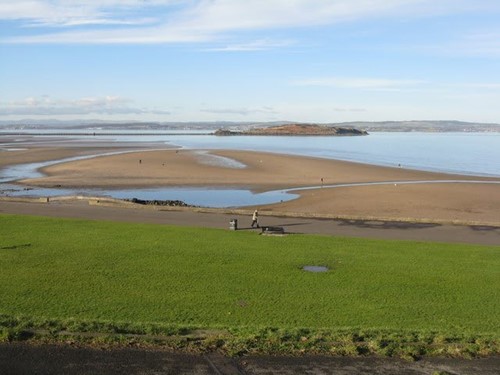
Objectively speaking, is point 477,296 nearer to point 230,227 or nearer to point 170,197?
point 230,227

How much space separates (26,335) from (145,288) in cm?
425

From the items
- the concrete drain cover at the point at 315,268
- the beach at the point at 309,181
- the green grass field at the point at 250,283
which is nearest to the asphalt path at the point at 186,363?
the green grass field at the point at 250,283

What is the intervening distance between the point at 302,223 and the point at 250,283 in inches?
483

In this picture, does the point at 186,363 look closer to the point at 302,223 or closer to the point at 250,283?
the point at 250,283

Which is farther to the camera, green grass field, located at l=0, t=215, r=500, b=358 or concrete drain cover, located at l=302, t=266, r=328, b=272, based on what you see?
concrete drain cover, located at l=302, t=266, r=328, b=272

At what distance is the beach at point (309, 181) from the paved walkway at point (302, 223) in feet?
5.33

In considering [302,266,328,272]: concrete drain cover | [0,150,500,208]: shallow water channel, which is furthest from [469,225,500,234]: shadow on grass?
[0,150,500,208]: shallow water channel

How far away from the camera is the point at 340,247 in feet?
68.2

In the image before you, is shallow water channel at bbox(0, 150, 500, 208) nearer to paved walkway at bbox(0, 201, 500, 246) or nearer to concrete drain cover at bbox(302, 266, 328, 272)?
paved walkway at bbox(0, 201, 500, 246)

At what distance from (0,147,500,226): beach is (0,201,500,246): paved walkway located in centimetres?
163

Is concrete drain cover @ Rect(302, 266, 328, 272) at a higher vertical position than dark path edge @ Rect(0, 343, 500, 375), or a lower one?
lower

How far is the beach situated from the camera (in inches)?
1441

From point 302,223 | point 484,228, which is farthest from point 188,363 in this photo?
point 484,228

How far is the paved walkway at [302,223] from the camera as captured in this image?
25.0 metres
